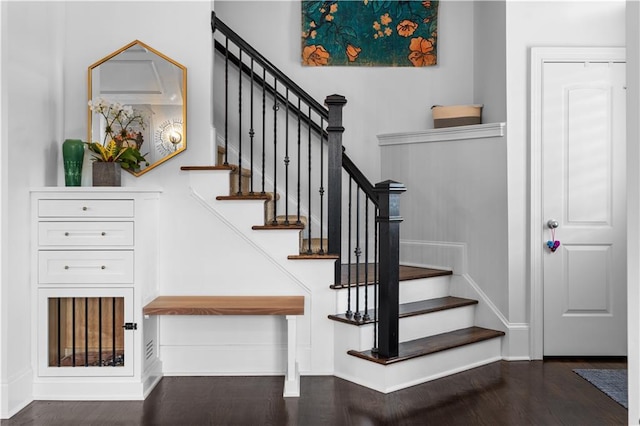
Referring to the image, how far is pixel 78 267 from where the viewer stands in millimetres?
3424

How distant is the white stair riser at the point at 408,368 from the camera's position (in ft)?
11.8

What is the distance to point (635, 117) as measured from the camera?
145cm

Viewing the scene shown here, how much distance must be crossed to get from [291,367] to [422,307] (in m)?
1.16

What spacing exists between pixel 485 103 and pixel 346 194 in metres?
1.35

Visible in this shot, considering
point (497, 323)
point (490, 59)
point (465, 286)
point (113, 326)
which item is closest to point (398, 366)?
point (497, 323)

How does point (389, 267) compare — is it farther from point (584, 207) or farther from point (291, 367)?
point (584, 207)

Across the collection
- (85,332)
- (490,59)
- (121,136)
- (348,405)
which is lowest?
(348,405)

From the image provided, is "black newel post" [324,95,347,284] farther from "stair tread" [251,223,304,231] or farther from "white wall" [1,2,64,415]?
"white wall" [1,2,64,415]

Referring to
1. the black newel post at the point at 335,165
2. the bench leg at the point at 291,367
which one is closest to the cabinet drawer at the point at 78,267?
the bench leg at the point at 291,367

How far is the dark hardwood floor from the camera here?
3.11m

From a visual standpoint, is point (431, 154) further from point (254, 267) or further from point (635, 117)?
point (635, 117)

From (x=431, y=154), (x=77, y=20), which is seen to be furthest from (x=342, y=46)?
(x=77, y=20)

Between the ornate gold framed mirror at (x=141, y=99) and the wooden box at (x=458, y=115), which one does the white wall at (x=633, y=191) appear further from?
the wooden box at (x=458, y=115)

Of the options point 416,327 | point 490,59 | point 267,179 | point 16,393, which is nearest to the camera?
point 16,393
